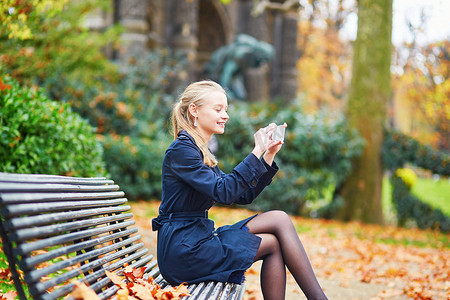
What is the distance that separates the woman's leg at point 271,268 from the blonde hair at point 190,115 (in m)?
0.56

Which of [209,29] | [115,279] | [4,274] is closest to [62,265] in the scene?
[115,279]

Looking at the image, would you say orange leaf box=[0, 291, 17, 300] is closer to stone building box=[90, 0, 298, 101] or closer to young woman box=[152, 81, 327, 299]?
young woman box=[152, 81, 327, 299]

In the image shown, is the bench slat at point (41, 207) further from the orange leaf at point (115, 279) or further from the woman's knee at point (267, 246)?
the woman's knee at point (267, 246)

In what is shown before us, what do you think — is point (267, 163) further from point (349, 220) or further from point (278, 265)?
point (349, 220)

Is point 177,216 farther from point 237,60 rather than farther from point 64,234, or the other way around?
point 237,60

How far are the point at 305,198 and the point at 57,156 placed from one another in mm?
6428

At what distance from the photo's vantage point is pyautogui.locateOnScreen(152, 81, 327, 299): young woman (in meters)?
2.46

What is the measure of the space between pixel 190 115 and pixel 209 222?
2.14 ft

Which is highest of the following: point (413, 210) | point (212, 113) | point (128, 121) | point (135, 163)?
point (212, 113)

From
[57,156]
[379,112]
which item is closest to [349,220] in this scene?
[379,112]

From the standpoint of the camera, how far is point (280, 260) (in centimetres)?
267

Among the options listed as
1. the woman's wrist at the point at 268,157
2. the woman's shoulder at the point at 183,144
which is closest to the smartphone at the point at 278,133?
the woman's wrist at the point at 268,157

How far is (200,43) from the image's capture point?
1853cm

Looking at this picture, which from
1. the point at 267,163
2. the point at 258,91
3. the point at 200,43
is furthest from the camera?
the point at 200,43
